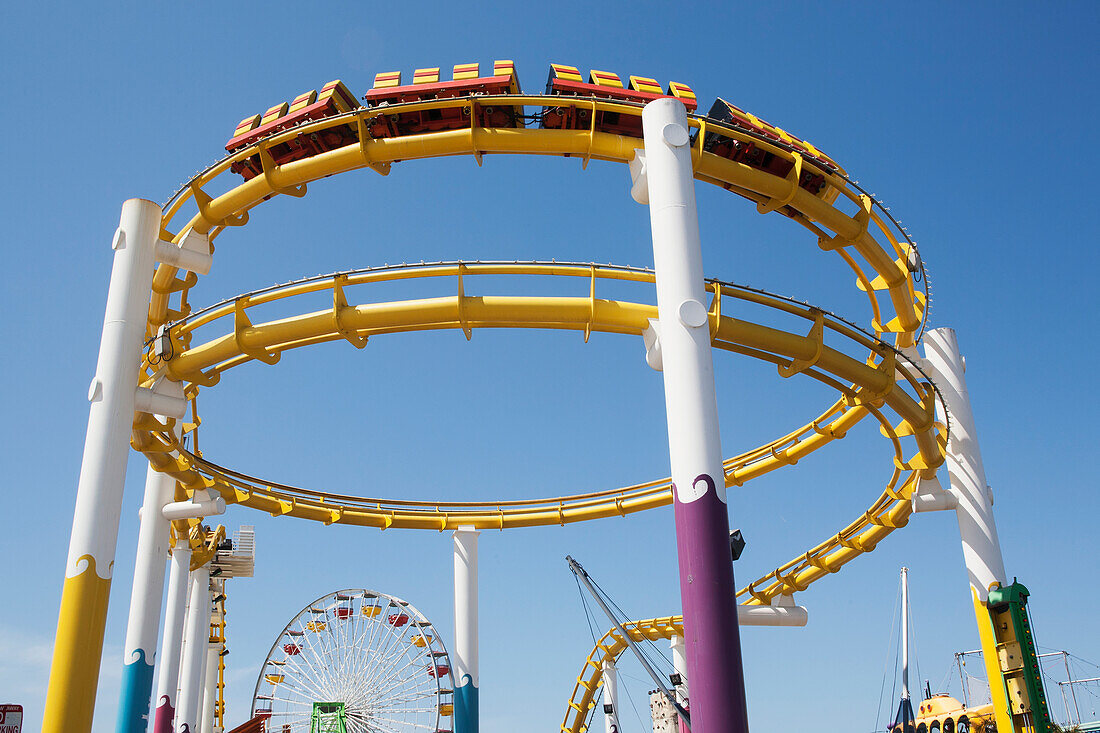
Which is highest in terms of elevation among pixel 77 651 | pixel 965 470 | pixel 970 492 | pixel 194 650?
pixel 965 470

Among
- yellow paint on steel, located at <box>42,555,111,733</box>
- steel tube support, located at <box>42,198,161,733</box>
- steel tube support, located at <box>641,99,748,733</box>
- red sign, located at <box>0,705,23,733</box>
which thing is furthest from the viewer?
steel tube support, located at <box>42,198,161,733</box>

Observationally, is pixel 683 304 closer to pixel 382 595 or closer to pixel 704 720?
pixel 704 720

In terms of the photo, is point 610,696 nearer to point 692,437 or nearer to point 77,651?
point 77,651

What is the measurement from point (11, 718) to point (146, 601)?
10.0m

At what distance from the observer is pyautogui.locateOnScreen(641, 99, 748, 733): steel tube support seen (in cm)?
1045

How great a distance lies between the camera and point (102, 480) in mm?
14688

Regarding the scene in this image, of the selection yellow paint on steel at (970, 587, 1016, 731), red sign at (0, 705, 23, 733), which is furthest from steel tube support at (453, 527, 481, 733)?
red sign at (0, 705, 23, 733)

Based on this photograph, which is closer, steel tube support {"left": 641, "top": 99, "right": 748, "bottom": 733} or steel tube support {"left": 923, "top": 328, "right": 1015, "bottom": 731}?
steel tube support {"left": 641, "top": 99, "right": 748, "bottom": 733}

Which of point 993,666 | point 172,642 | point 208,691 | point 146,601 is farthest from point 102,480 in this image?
point 208,691

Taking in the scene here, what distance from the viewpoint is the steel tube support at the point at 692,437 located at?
10.5 metres

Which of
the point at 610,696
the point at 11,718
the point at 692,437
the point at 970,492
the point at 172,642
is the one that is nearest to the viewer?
the point at 11,718

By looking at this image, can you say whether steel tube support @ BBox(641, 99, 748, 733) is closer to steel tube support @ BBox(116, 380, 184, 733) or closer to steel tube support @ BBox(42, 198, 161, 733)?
steel tube support @ BBox(42, 198, 161, 733)

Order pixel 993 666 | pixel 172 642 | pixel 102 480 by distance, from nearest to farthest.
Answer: pixel 102 480
pixel 993 666
pixel 172 642

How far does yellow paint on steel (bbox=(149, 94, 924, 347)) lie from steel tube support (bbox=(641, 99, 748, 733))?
1763mm
